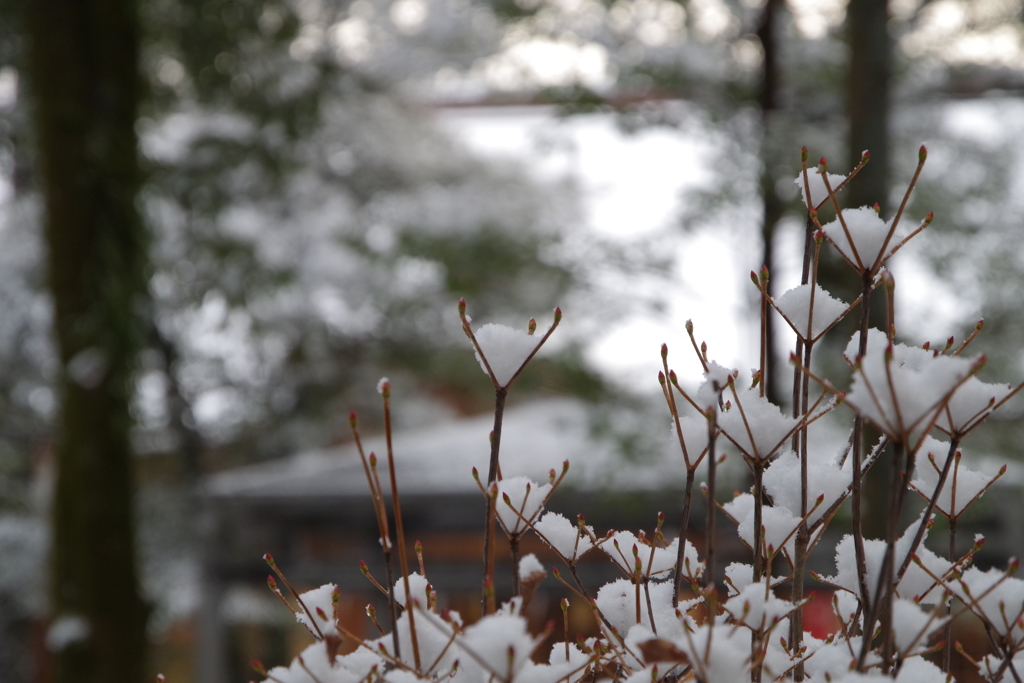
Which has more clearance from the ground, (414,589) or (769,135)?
(769,135)

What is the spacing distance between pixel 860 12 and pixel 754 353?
133cm

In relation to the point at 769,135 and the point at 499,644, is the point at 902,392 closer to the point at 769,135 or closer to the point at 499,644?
the point at 499,644

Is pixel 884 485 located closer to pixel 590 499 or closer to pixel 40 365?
pixel 590 499

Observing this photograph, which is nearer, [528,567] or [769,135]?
[528,567]

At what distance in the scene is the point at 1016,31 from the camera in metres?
3.51

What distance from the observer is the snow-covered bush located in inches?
23.7

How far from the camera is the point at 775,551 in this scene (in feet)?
2.39

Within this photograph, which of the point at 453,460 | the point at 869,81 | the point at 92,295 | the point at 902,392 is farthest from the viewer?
the point at 453,460

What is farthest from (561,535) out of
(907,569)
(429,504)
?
(429,504)

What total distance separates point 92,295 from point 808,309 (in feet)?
10.3

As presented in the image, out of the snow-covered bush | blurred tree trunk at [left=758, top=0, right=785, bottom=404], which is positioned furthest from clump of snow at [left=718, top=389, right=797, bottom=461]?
blurred tree trunk at [left=758, top=0, right=785, bottom=404]

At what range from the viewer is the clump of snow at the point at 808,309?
0.75 metres

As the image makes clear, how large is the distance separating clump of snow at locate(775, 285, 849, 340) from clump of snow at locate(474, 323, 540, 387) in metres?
0.23

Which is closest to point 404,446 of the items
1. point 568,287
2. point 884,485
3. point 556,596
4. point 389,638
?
point 556,596
